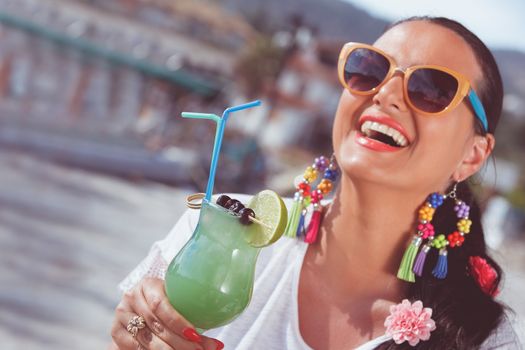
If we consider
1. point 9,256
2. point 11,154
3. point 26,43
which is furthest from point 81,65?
point 9,256

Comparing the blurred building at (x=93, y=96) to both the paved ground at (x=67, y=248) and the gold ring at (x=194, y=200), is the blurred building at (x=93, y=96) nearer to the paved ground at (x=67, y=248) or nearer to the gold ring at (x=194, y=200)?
the paved ground at (x=67, y=248)

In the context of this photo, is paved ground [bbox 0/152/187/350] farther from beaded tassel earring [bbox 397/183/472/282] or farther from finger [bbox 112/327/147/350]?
beaded tassel earring [bbox 397/183/472/282]

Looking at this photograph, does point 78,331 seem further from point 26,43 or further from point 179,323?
point 26,43

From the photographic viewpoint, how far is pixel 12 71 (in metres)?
11.0

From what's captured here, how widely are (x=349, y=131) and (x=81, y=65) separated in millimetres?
11365

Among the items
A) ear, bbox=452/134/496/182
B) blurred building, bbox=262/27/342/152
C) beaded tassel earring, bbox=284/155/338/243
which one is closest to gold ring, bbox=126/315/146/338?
beaded tassel earring, bbox=284/155/338/243

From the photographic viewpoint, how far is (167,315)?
142cm

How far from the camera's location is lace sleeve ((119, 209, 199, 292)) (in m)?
1.79

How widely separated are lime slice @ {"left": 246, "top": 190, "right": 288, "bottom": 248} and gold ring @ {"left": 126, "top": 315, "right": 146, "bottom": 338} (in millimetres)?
316

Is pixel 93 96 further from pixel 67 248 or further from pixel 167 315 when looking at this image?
pixel 167 315

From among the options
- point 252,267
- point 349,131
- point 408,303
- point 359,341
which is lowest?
point 359,341

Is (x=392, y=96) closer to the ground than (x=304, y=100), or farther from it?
farther from it

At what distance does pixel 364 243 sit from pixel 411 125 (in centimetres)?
34

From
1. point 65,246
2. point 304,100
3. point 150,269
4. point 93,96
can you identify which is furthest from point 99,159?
point 304,100
